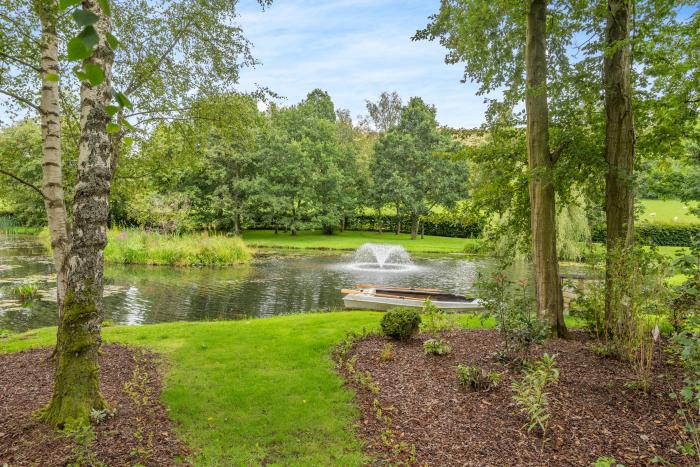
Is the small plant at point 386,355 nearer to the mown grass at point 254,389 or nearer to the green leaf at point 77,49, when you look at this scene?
the mown grass at point 254,389

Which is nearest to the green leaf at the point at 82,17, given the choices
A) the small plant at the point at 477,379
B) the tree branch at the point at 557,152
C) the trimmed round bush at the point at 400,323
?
the small plant at the point at 477,379

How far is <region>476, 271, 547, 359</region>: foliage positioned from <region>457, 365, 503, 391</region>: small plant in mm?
633

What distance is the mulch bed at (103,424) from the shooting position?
135 inches

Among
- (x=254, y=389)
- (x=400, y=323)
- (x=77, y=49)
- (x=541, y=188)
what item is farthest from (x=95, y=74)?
(x=541, y=188)

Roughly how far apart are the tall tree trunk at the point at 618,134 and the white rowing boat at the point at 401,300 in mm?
5054

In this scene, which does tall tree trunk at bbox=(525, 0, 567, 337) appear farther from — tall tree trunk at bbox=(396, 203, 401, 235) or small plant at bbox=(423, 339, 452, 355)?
tall tree trunk at bbox=(396, 203, 401, 235)

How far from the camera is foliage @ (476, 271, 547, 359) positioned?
529cm

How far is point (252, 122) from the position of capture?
8234 millimetres

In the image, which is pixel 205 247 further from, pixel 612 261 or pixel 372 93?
pixel 372 93

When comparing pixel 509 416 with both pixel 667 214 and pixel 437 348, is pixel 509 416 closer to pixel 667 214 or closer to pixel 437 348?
pixel 437 348

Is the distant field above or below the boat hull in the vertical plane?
above

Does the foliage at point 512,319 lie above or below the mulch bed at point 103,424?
above

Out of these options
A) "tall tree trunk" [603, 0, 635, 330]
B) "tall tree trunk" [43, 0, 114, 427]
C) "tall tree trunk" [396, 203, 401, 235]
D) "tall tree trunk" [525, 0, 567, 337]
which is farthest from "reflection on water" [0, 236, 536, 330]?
"tall tree trunk" [396, 203, 401, 235]

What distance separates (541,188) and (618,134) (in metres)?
1.28
